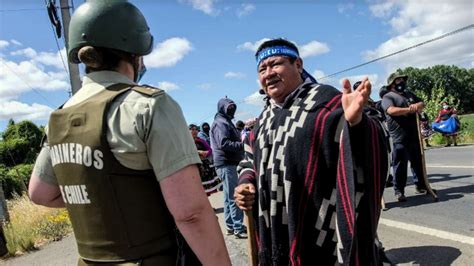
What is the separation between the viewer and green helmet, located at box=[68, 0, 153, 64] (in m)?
1.64

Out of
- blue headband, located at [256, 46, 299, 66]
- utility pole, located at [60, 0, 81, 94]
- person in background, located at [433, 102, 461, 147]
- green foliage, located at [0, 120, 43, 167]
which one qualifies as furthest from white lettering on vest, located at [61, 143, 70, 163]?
green foliage, located at [0, 120, 43, 167]

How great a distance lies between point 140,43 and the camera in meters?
1.71

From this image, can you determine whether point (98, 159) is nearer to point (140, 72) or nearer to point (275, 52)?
point (140, 72)

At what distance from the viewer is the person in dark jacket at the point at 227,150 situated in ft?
19.4

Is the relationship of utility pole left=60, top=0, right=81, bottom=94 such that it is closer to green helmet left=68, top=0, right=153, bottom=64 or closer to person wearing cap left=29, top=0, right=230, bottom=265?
green helmet left=68, top=0, right=153, bottom=64

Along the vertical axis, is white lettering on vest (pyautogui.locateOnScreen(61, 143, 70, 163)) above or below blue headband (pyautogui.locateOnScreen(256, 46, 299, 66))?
below

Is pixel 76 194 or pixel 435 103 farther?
pixel 435 103

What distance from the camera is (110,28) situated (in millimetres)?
1641

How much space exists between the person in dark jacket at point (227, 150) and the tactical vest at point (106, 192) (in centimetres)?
428

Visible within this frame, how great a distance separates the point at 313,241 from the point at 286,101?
823 millimetres

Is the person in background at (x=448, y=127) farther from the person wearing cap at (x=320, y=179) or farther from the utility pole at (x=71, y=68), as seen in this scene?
the person wearing cap at (x=320, y=179)

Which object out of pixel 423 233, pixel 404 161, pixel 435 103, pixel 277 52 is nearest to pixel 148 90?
pixel 277 52

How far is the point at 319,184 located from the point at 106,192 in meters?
1.10

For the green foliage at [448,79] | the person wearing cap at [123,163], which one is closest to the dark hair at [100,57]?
the person wearing cap at [123,163]
